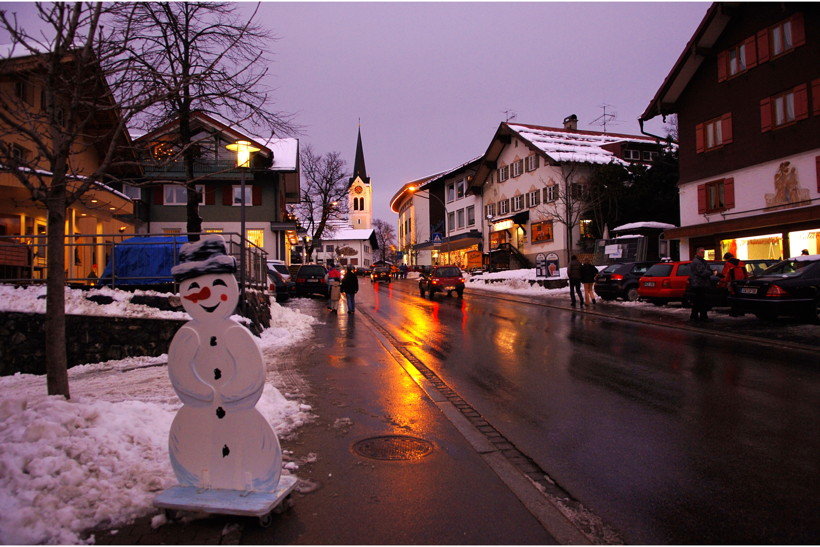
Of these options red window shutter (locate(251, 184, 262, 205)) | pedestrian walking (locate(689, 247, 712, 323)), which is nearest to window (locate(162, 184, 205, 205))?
red window shutter (locate(251, 184, 262, 205))

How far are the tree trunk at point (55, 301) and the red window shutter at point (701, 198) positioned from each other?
28.5m

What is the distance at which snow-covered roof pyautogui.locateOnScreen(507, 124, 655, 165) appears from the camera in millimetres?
39000

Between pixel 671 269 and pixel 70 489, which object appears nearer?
pixel 70 489

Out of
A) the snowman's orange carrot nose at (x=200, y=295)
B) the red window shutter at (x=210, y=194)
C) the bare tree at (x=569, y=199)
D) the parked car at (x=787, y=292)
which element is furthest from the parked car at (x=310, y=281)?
the snowman's orange carrot nose at (x=200, y=295)

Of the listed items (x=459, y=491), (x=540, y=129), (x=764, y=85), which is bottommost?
(x=459, y=491)

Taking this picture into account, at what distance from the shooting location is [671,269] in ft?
60.8

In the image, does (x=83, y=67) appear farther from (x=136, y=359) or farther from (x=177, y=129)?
(x=177, y=129)

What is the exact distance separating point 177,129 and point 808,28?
24.2 m

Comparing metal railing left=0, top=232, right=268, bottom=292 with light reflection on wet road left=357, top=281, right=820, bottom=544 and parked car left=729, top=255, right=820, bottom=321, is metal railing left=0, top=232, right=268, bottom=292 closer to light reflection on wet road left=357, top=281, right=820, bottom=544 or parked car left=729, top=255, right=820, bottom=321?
light reflection on wet road left=357, top=281, right=820, bottom=544

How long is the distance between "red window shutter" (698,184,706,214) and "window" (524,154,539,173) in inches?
618

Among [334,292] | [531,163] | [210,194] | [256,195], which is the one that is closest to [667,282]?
[334,292]

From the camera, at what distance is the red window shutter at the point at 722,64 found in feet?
85.3

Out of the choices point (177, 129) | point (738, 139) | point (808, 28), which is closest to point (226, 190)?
point (177, 129)

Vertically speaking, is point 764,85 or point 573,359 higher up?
point 764,85
